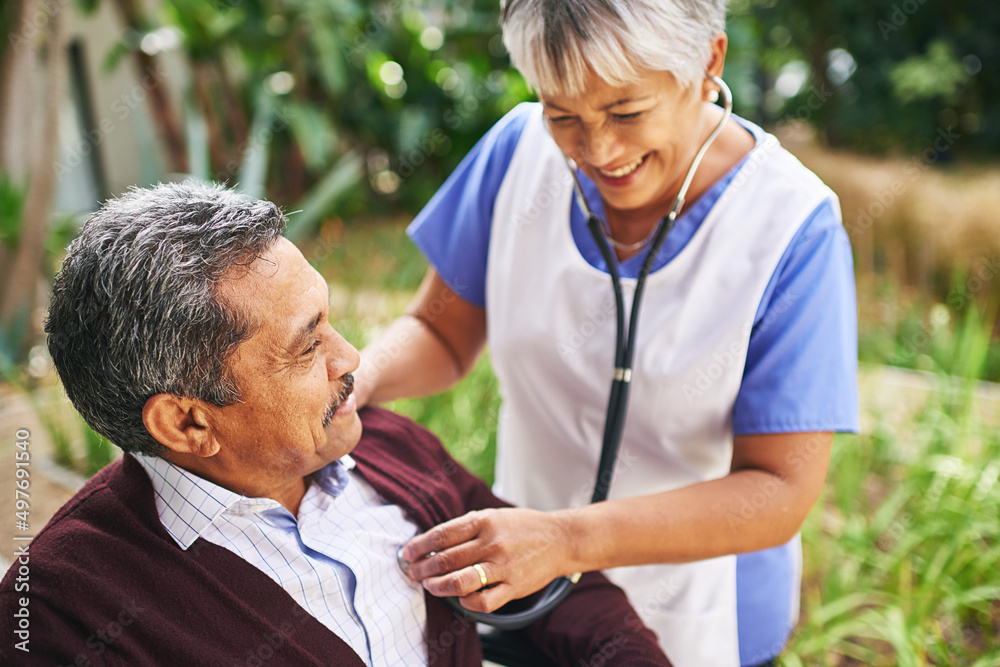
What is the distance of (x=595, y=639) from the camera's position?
129cm

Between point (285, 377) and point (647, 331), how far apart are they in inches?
24.6

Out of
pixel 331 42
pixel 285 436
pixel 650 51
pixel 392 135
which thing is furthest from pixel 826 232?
pixel 392 135

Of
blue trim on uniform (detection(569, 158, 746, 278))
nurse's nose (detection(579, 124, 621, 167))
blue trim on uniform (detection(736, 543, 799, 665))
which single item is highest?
nurse's nose (detection(579, 124, 621, 167))

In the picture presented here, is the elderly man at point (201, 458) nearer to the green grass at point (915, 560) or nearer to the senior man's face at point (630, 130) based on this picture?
the senior man's face at point (630, 130)

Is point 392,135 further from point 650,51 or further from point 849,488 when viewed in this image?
point 650,51

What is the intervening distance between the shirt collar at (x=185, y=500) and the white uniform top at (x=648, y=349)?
61 cm

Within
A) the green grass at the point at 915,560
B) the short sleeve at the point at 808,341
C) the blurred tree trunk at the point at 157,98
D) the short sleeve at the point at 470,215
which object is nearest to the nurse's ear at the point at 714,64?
the short sleeve at the point at 808,341

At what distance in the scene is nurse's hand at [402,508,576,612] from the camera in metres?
1.09

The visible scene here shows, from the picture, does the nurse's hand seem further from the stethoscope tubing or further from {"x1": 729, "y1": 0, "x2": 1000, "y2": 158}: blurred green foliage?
{"x1": 729, "y1": 0, "x2": 1000, "y2": 158}: blurred green foliage

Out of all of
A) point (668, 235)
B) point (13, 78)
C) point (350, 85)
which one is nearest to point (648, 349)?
point (668, 235)

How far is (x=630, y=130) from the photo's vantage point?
1.22 metres

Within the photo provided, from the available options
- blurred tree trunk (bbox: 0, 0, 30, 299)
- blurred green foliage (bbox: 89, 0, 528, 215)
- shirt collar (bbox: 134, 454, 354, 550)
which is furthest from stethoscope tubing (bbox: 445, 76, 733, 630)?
blurred green foliage (bbox: 89, 0, 528, 215)

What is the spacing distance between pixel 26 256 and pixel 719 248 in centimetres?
341

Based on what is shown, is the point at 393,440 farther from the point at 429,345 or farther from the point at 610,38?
the point at 610,38
